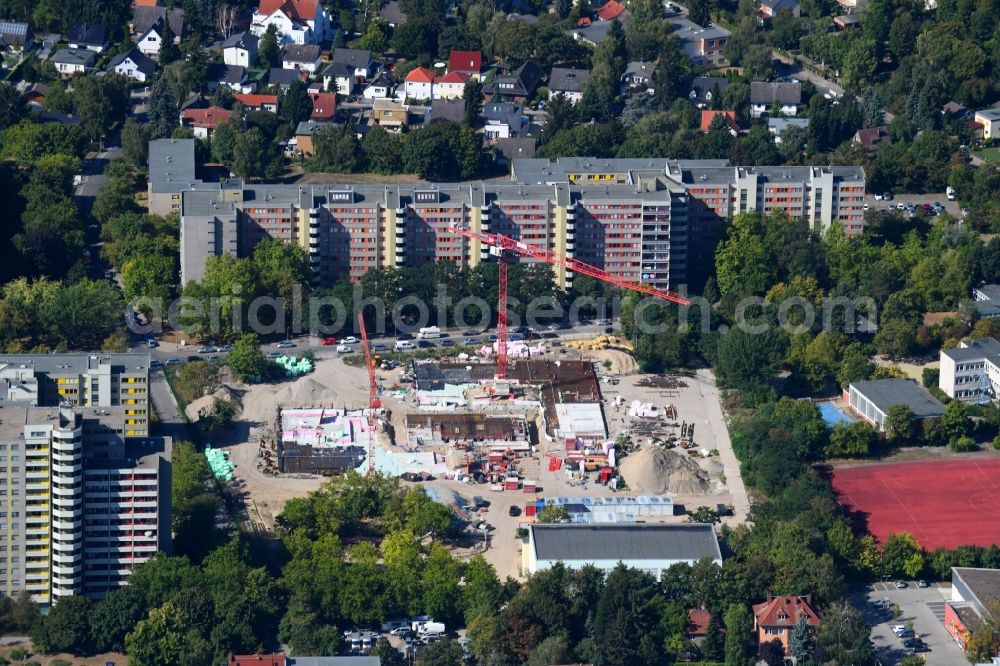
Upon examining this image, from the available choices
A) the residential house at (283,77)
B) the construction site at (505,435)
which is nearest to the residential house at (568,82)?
the residential house at (283,77)

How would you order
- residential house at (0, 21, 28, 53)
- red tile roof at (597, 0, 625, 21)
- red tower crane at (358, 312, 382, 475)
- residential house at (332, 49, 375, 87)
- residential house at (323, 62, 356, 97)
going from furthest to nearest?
red tile roof at (597, 0, 625, 21)
residential house at (0, 21, 28, 53)
residential house at (332, 49, 375, 87)
residential house at (323, 62, 356, 97)
red tower crane at (358, 312, 382, 475)

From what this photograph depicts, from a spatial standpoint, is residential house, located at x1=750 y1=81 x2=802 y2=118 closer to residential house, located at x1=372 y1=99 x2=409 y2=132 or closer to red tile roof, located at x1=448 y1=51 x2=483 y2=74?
red tile roof, located at x1=448 y1=51 x2=483 y2=74

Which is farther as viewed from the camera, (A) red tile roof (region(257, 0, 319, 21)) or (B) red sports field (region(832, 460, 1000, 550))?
(A) red tile roof (region(257, 0, 319, 21))

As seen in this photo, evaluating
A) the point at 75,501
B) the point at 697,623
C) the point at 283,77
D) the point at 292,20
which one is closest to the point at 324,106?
the point at 283,77

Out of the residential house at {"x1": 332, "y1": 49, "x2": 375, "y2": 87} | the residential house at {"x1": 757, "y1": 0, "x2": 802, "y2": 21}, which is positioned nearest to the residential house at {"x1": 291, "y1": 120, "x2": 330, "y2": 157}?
the residential house at {"x1": 332, "y1": 49, "x2": 375, "y2": 87}

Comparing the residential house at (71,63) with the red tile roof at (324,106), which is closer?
the red tile roof at (324,106)

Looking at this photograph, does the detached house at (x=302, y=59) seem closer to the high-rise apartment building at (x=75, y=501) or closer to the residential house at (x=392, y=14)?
the residential house at (x=392, y=14)

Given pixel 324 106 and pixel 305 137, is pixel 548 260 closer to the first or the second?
pixel 305 137
